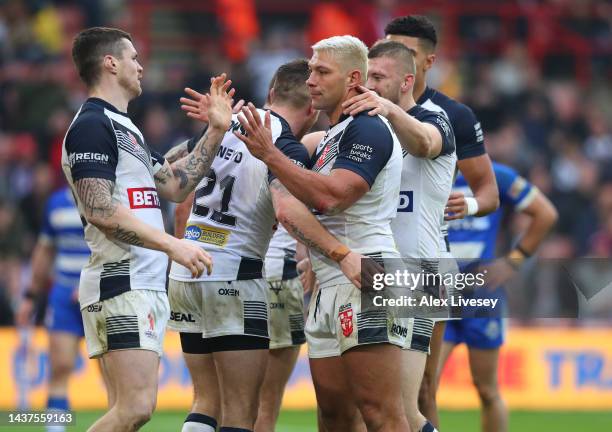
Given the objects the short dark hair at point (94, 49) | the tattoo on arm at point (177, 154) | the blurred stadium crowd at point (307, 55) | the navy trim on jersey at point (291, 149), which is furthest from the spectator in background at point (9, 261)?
the navy trim on jersey at point (291, 149)

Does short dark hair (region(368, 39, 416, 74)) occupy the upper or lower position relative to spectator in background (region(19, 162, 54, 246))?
upper

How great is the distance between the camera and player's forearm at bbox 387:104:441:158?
7207mm

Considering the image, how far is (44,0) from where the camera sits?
1980cm

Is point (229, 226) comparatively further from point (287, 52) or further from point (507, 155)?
point (287, 52)

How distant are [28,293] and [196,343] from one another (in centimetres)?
427

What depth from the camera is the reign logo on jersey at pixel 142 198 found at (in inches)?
283

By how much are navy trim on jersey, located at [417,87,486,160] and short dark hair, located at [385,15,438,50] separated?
0.36 meters

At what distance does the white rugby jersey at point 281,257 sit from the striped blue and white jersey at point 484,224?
1.81 m

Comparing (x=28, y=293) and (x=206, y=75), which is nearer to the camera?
(x=28, y=293)

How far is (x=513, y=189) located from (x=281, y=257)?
2596 millimetres

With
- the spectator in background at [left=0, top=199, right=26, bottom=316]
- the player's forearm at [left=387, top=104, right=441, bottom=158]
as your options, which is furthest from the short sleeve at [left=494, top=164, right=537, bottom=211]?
the spectator in background at [left=0, top=199, right=26, bottom=316]

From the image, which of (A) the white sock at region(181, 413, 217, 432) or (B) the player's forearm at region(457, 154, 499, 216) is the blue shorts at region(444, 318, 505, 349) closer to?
(B) the player's forearm at region(457, 154, 499, 216)

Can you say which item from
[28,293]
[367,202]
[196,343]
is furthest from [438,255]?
[28,293]

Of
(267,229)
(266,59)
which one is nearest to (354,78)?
(267,229)
